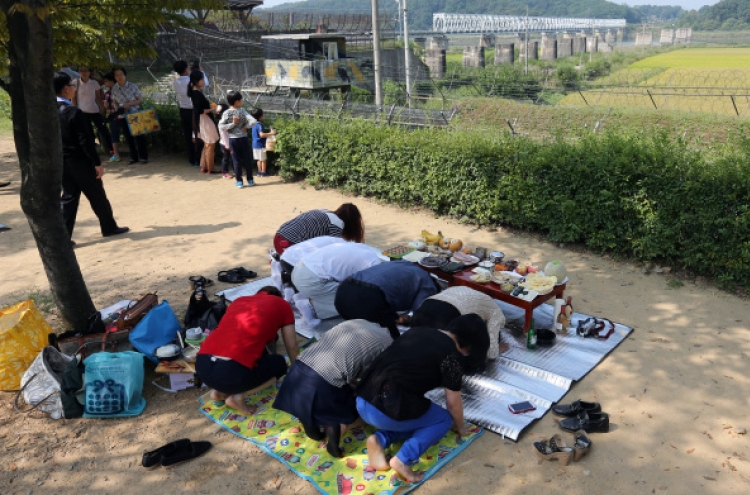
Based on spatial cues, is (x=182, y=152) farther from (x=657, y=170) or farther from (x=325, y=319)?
(x=657, y=170)

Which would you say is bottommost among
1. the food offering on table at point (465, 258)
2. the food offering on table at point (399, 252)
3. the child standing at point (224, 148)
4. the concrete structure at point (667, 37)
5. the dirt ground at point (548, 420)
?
the dirt ground at point (548, 420)

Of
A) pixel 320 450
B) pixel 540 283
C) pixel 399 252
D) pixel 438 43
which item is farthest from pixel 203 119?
pixel 438 43

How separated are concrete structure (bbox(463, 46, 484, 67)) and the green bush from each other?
49156mm

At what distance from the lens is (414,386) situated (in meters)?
3.33

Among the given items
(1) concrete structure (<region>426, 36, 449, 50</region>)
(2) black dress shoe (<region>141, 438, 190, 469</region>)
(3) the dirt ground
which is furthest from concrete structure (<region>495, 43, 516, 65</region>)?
(2) black dress shoe (<region>141, 438, 190, 469</region>)

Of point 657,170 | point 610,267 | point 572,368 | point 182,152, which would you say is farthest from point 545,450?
point 182,152

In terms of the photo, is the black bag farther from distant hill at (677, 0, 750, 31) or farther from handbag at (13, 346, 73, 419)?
distant hill at (677, 0, 750, 31)

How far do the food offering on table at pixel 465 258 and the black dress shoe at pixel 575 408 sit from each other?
1859 millimetres

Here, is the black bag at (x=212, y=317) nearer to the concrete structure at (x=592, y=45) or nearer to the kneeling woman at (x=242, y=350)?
the kneeling woman at (x=242, y=350)

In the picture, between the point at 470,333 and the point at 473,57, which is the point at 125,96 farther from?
the point at 473,57

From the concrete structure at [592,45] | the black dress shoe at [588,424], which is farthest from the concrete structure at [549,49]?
the black dress shoe at [588,424]

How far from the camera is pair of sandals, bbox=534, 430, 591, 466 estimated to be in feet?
11.6

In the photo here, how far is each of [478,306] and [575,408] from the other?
3.31 ft

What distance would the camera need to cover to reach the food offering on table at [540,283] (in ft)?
16.2
